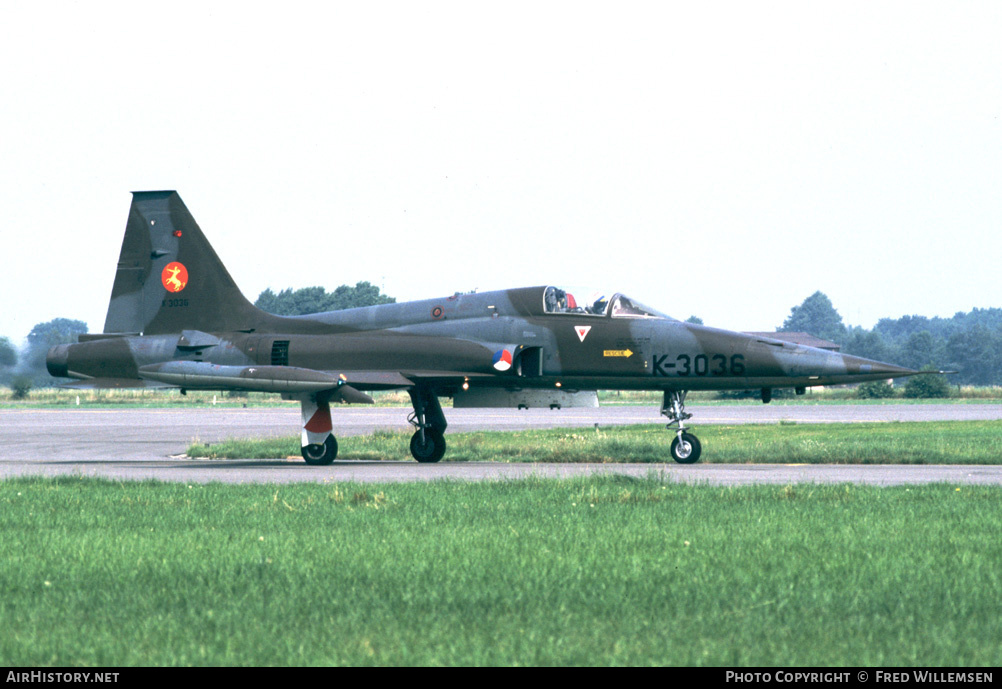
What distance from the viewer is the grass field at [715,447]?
21422 millimetres

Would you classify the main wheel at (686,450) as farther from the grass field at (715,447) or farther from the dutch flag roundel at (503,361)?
the dutch flag roundel at (503,361)

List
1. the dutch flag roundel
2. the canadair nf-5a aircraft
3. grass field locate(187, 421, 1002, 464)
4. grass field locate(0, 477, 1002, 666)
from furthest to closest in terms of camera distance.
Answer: grass field locate(187, 421, 1002, 464) → the dutch flag roundel → the canadair nf-5a aircraft → grass field locate(0, 477, 1002, 666)

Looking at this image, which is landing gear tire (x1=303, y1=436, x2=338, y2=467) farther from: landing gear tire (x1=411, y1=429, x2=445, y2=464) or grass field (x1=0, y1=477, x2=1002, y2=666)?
grass field (x1=0, y1=477, x2=1002, y2=666)

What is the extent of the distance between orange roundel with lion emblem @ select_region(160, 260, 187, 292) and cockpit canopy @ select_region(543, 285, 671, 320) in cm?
799

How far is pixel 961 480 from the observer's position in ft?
52.7

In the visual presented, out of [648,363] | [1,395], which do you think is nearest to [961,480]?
[648,363]

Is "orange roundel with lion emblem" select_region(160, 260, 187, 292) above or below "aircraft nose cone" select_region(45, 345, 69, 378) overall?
above

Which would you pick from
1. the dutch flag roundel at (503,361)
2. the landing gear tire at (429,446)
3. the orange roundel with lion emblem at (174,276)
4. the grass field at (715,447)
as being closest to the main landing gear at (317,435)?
the landing gear tire at (429,446)

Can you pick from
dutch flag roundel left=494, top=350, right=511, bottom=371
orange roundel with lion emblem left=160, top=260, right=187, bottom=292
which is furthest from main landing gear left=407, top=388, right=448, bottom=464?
orange roundel with lion emblem left=160, top=260, right=187, bottom=292

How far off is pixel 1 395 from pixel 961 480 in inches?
3523

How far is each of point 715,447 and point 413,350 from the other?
7.23 metres

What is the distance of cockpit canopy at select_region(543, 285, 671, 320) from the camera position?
67.9 ft

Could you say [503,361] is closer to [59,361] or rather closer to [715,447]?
[715,447]
